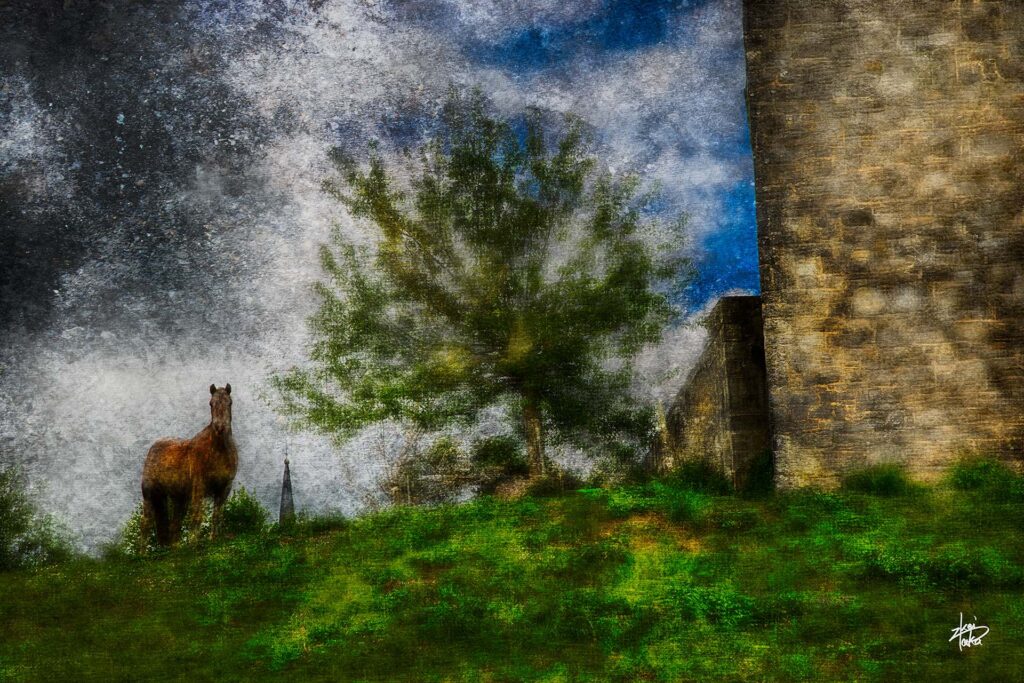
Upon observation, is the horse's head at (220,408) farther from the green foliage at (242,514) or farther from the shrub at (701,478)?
the shrub at (701,478)

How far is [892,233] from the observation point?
6.85 metres

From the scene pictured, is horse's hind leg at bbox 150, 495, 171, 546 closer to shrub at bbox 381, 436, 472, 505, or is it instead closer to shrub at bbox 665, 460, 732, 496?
shrub at bbox 381, 436, 472, 505

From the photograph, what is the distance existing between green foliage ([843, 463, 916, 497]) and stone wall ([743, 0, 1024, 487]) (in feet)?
0.25

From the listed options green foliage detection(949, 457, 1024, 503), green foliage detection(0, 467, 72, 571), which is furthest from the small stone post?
green foliage detection(949, 457, 1024, 503)

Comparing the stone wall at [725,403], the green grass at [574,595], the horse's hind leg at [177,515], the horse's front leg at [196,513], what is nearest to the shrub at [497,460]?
the green grass at [574,595]

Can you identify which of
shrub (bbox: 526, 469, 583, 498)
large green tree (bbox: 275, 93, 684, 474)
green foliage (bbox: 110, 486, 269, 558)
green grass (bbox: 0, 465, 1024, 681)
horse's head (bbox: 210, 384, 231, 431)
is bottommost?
green grass (bbox: 0, 465, 1024, 681)

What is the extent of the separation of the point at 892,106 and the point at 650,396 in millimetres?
2892

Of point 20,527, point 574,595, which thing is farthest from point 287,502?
point 574,595

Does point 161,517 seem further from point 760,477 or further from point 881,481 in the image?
point 881,481

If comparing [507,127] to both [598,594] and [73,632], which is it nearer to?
[598,594]

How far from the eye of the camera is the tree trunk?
7.21 metres
